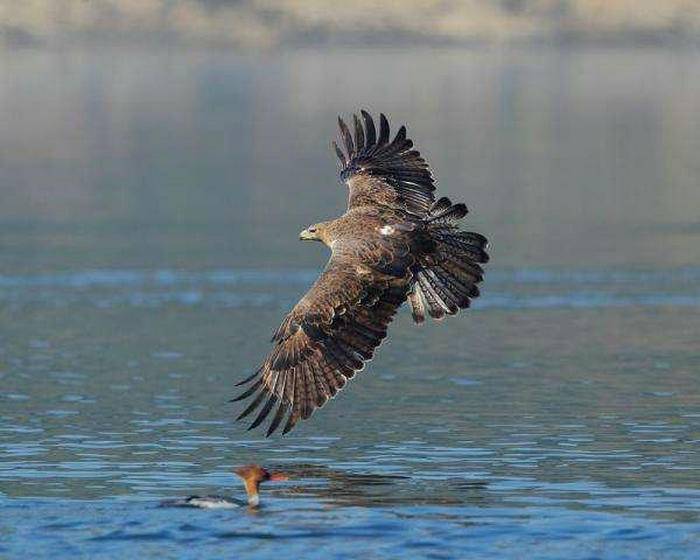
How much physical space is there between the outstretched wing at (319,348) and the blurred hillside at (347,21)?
8367 cm

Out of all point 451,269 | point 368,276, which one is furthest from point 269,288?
point 368,276

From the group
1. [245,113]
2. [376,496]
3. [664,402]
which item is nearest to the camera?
[376,496]

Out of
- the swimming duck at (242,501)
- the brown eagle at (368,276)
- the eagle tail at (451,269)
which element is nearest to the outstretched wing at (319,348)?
the brown eagle at (368,276)

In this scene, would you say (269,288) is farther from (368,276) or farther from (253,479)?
(253,479)

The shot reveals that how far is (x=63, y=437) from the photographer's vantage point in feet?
59.1

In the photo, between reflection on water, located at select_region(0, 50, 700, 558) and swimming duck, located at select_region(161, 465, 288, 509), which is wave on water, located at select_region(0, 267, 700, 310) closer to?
reflection on water, located at select_region(0, 50, 700, 558)

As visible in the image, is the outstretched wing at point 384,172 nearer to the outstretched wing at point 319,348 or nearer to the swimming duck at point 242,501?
the outstretched wing at point 319,348

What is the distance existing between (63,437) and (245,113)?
53.2 metres

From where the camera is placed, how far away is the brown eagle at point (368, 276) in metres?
15.8

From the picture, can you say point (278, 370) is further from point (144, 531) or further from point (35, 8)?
point (35, 8)

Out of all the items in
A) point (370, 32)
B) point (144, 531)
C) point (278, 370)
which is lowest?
point (144, 531)

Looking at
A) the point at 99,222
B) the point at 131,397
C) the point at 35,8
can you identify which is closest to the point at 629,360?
the point at 131,397

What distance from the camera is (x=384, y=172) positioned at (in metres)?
18.2

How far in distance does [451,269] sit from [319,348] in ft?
5.07
